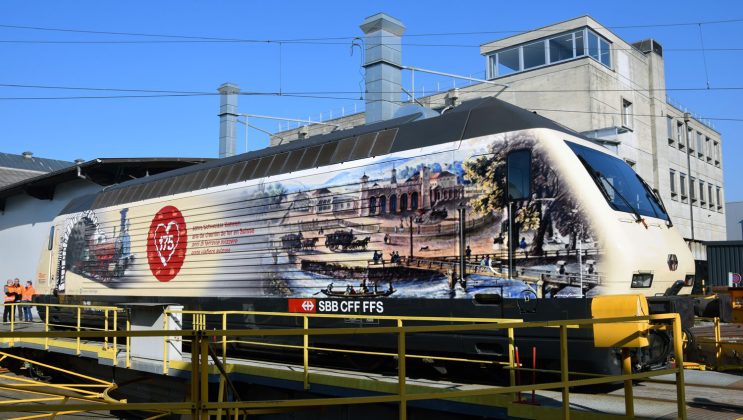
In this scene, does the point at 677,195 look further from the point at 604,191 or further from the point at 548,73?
the point at 604,191

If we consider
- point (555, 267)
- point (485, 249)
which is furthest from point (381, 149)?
point (555, 267)

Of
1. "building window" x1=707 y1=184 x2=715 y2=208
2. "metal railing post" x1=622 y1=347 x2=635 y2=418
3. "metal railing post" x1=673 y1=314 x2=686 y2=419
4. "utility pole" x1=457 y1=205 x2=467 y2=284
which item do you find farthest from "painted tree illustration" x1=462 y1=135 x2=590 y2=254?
"building window" x1=707 y1=184 x2=715 y2=208

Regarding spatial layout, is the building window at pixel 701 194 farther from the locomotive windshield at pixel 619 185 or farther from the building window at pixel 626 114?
the locomotive windshield at pixel 619 185

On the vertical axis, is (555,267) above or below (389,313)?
above

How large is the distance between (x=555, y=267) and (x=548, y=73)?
26436 millimetres

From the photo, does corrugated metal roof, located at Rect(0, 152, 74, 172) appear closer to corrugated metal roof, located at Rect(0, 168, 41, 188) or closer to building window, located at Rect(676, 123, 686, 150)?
corrugated metal roof, located at Rect(0, 168, 41, 188)

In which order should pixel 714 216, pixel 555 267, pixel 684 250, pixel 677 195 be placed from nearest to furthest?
pixel 555 267, pixel 684 250, pixel 677 195, pixel 714 216

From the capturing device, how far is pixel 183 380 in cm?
978

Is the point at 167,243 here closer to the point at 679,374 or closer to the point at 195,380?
the point at 195,380

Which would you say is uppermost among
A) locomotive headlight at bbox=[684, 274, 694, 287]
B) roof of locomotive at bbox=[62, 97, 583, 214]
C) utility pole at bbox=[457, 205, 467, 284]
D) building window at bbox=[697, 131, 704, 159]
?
building window at bbox=[697, 131, 704, 159]

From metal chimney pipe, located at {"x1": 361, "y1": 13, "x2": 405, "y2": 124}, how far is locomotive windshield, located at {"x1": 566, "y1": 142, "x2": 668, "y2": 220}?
10462 mm

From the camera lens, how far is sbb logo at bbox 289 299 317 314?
9.55 metres

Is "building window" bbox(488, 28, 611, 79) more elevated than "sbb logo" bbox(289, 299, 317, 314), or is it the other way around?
"building window" bbox(488, 28, 611, 79)

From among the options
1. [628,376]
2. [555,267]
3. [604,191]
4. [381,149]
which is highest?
[381,149]
